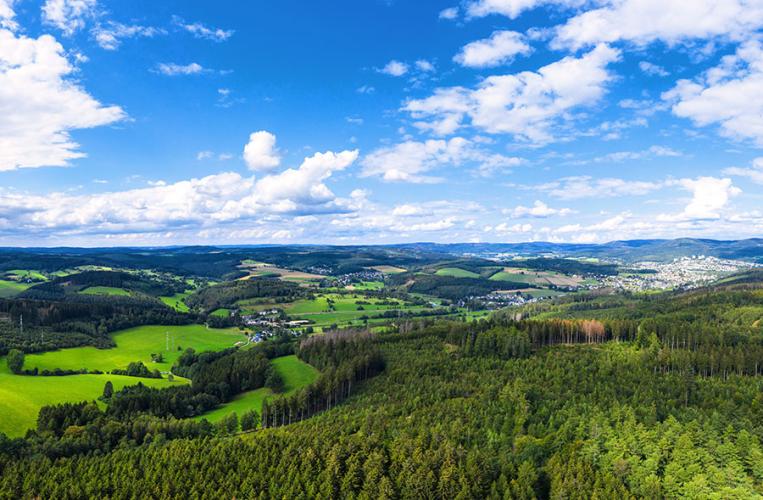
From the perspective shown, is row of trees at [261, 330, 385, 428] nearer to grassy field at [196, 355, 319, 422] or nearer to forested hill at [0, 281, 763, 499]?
forested hill at [0, 281, 763, 499]

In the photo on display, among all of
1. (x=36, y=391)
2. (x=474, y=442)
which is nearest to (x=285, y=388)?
(x=36, y=391)

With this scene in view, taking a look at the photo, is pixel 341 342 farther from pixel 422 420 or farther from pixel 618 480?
pixel 618 480

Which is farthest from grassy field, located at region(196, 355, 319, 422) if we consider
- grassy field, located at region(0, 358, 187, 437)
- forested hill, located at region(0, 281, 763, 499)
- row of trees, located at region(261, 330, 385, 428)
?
grassy field, located at region(0, 358, 187, 437)

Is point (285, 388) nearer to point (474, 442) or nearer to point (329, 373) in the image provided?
point (329, 373)

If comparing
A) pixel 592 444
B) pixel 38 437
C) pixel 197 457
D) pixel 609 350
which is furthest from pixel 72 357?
pixel 609 350

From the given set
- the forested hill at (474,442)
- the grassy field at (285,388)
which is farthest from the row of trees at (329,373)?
the grassy field at (285,388)

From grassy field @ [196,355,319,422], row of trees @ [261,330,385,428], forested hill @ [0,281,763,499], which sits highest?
forested hill @ [0,281,763,499]
